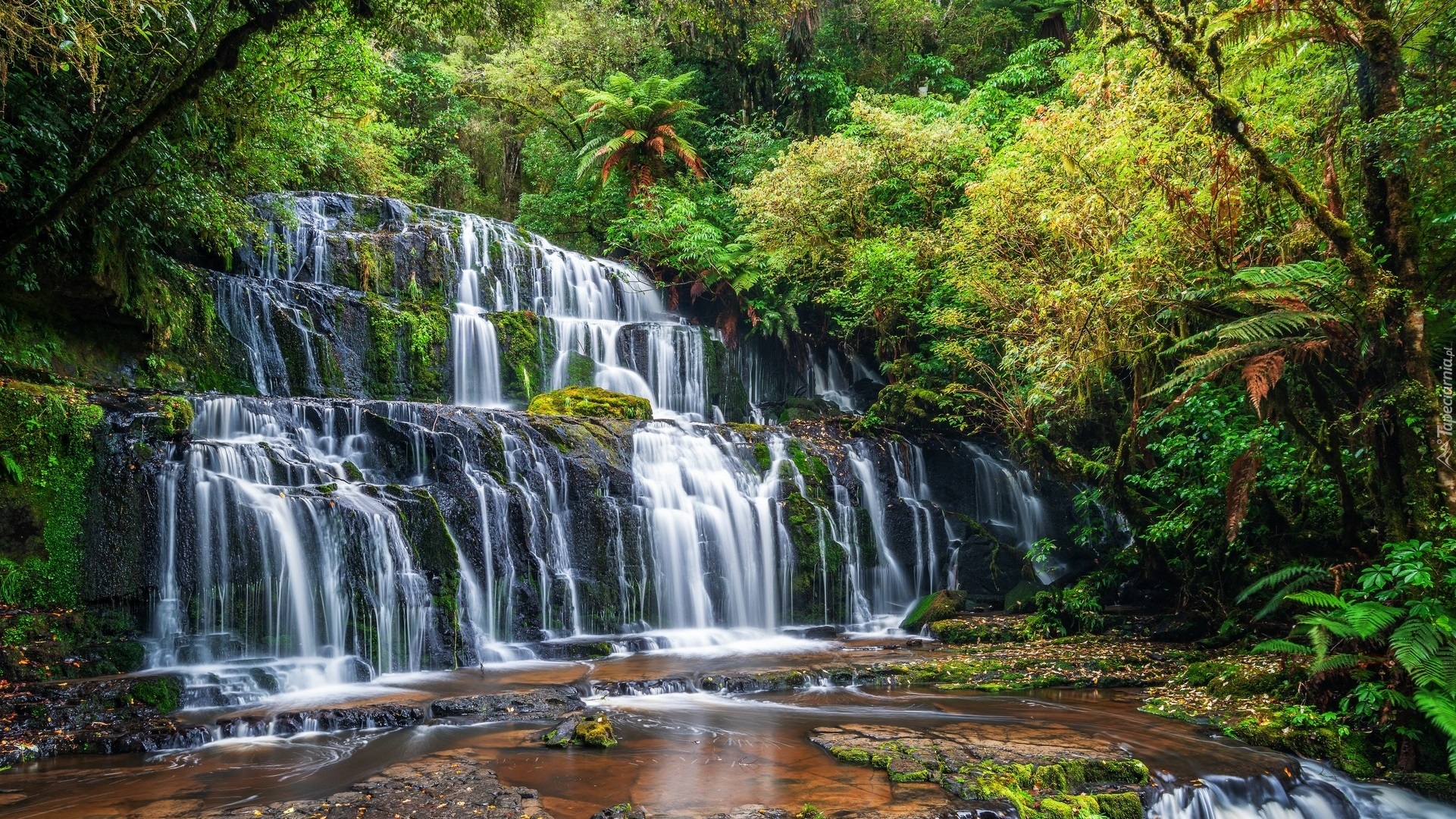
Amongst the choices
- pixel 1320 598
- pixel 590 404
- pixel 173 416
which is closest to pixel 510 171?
pixel 590 404

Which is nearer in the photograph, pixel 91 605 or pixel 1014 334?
pixel 91 605

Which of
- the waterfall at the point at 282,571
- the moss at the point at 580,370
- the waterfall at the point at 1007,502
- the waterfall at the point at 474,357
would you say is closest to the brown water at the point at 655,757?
the waterfall at the point at 282,571

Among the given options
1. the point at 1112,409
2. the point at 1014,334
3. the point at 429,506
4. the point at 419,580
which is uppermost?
the point at 1014,334

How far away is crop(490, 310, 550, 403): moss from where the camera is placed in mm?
16688

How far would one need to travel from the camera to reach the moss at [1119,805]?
5480 millimetres

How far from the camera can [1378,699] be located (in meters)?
6.47

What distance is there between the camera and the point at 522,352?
17.0 metres

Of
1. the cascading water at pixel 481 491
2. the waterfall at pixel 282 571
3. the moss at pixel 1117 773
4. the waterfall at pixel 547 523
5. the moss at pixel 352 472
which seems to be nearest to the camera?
the moss at pixel 1117 773

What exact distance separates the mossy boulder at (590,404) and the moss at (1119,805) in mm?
10212

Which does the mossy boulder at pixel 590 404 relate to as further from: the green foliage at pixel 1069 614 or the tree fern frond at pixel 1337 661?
the tree fern frond at pixel 1337 661

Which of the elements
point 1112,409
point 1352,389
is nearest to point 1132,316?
point 1352,389

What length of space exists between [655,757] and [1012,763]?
8.64 feet

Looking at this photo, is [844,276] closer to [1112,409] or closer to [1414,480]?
[1112,409]

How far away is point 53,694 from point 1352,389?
1183 cm
